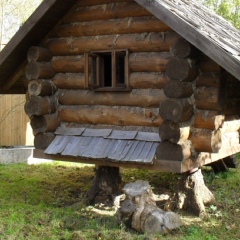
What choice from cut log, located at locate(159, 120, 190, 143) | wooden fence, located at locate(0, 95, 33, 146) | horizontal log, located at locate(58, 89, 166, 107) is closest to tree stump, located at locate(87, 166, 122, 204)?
horizontal log, located at locate(58, 89, 166, 107)

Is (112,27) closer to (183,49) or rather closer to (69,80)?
(69,80)

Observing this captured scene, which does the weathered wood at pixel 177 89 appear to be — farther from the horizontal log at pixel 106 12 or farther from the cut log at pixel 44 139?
the cut log at pixel 44 139

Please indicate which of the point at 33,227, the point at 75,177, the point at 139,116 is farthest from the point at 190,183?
the point at 75,177

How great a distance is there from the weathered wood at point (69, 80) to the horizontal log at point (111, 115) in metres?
0.38

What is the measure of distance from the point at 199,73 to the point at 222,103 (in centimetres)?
58

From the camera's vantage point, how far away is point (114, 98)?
7887mm

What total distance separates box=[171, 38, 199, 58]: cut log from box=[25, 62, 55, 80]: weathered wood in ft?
8.15

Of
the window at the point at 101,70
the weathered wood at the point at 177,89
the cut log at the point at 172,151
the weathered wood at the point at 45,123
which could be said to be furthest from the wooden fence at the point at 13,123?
the weathered wood at the point at 177,89

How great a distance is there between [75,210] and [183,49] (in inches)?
135

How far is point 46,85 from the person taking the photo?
8.35 metres

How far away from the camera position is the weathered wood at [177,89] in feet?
22.8

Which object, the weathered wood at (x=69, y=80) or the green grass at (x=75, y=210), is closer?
the green grass at (x=75, y=210)

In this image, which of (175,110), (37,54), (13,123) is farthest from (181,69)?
(13,123)

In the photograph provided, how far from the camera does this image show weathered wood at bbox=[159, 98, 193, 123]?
6957 millimetres
